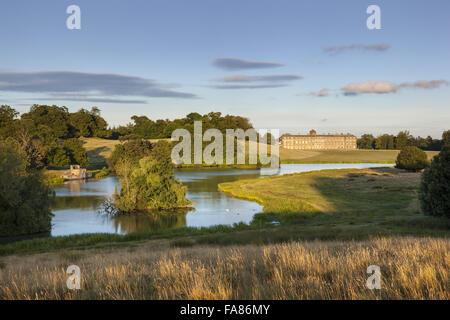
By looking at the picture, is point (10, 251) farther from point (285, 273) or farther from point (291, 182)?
point (291, 182)

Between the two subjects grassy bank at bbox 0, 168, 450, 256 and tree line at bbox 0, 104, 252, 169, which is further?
tree line at bbox 0, 104, 252, 169

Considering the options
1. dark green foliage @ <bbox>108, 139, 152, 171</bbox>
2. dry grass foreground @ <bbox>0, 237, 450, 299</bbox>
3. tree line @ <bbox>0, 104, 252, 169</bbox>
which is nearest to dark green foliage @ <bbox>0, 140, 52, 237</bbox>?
tree line @ <bbox>0, 104, 252, 169</bbox>

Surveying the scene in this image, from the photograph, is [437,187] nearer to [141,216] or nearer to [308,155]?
[141,216]

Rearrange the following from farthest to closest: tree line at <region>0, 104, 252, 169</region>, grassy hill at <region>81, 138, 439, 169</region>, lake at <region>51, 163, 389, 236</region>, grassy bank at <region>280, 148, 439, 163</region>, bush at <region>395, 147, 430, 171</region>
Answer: grassy bank at <region>280, 148, 439, 163</region>, grassy hill at <region>81, 138, 439, 169</region>, tree line at <region>0, 104, 252, 169</region>, bush at <region>395, 147, 430, 171</region>, lake at <region>51, 163, 389, 236</region>

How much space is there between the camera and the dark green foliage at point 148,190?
47469 mm

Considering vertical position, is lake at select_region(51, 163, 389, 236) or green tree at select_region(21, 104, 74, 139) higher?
green tree at select_region(21, 104, 74, 139)

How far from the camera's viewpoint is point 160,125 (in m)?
192

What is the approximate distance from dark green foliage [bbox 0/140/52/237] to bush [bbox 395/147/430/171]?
74493mm

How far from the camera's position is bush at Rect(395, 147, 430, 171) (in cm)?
8544

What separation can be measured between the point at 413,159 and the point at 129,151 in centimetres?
6897

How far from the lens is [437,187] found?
25078 mm

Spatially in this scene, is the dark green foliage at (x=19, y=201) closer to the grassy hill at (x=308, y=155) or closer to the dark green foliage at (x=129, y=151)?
the dark green foliage at (x=129, y=151)

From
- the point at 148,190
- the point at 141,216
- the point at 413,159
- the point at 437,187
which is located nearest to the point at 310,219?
the point at 437,187

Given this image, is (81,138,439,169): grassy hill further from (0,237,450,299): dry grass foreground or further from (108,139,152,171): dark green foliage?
(0,237,450,299): dry grass foreground
